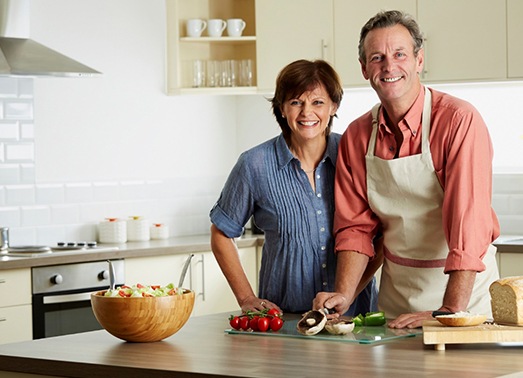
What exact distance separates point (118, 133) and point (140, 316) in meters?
3.18

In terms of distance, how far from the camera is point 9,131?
518 centimetres

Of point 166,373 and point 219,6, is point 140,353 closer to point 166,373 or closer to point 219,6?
point 166,373

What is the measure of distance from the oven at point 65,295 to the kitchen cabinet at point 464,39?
1.92m

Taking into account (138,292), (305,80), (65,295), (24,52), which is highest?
(24,52)

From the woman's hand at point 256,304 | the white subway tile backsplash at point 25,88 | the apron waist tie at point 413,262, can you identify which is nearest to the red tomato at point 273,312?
the woman's hand at point 256,304

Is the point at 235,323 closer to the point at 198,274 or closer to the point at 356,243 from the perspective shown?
the point at 356,243

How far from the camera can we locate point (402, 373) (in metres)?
2.14

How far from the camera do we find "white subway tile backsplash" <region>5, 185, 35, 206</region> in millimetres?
5172

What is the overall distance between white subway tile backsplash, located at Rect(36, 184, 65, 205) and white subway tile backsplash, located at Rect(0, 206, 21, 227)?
14 centimetres

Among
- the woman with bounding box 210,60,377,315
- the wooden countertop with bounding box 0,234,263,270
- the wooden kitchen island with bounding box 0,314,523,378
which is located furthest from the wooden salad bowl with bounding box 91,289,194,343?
the wooden countertop with bounding box 0,234,263,270

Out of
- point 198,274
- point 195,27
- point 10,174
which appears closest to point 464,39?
point 195,27

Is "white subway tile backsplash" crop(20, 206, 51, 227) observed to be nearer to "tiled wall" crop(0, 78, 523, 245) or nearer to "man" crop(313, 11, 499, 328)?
"tiled wall" crop(0, 78, 523, 245)

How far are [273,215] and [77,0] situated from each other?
267 cm

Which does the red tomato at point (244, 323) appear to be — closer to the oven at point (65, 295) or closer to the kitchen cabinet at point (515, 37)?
the oven at point (65, 295)
